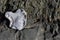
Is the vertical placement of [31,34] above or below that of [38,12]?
below

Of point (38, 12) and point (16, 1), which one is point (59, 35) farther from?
point (16, 1)

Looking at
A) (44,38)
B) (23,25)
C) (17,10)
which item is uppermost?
(17,10)

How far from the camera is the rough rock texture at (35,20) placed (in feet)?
6.73

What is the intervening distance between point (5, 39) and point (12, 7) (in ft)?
1.22

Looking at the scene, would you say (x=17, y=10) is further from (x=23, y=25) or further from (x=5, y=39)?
(x=5, y=39)

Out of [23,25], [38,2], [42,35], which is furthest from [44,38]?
[38,2]

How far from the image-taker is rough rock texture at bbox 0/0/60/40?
2051 millimetres

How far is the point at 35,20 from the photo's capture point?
2.14 metres

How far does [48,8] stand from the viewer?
2.18 metres

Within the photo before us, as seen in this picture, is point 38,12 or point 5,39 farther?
point 38,12

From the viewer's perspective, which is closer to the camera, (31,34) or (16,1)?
(31,34)

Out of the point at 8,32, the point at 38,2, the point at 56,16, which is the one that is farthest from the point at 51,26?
the point at 8,32

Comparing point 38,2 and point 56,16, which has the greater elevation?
point 38,2

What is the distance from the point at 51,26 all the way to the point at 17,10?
1.30 ft
